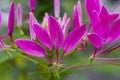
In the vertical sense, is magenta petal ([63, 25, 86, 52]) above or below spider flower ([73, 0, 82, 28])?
below

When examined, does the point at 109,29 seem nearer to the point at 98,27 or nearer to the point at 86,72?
the point at 98,27

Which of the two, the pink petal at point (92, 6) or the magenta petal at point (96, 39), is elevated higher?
the pink petal at point (92, 6)

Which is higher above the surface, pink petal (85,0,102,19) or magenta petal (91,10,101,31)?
pink petal (85,0,102,19)

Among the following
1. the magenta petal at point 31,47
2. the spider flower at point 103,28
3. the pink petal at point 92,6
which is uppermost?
the pink petal at point 92,6

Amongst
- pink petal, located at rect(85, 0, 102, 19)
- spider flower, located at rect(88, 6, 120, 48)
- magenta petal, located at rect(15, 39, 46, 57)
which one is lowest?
magenta petal, located at rect(15, 39, 46, 57)
